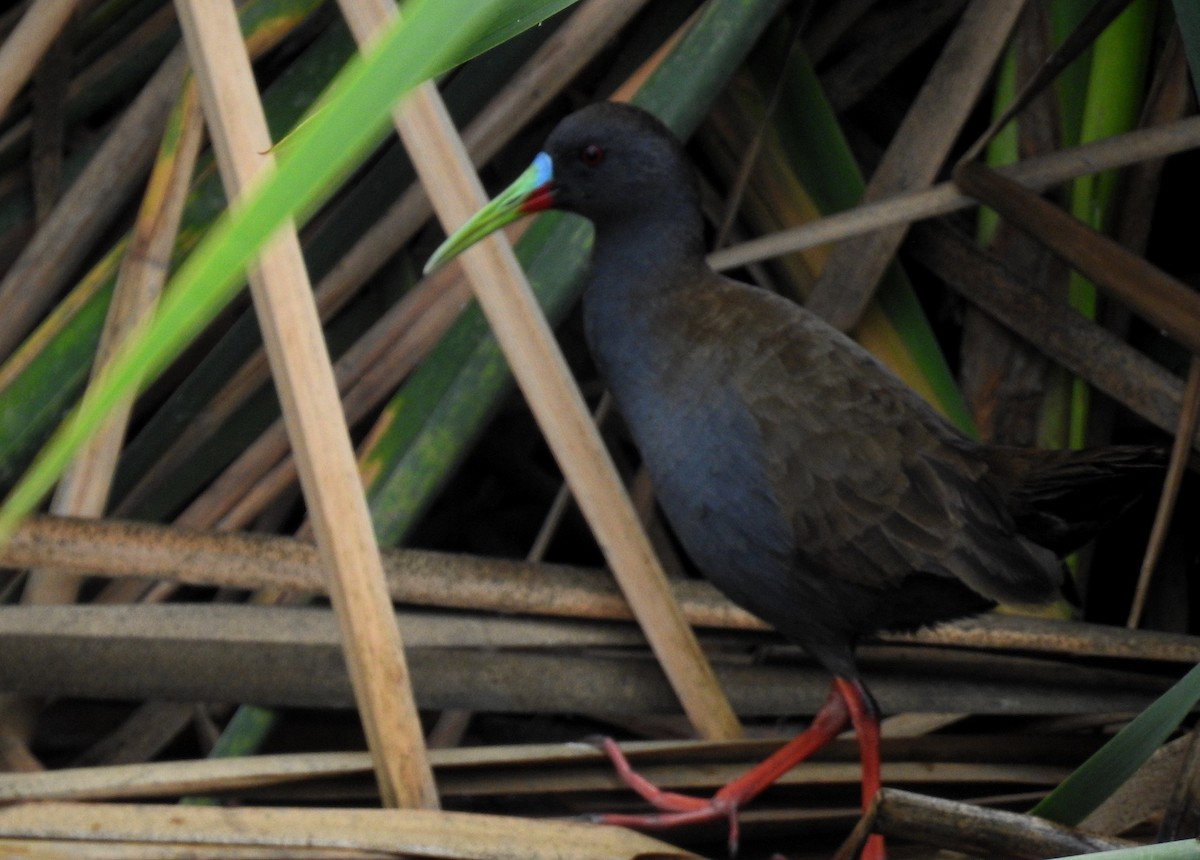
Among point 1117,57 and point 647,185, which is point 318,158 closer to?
point 647,185

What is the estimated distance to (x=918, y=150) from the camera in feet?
6.57

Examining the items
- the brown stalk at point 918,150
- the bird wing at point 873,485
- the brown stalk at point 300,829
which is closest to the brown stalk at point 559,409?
the bird wing at point 873,485

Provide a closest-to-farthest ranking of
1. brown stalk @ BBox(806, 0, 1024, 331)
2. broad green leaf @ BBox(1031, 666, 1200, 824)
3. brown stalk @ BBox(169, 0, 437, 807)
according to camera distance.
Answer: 1. broad green leaf @ BBox(1031, 666, 1200, 824)
2. brown stalk @ BBox(169, 0, 437, 807)
3. brown stalk @ BBox(806, 0, 1024, 331)

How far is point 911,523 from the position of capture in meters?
1.56

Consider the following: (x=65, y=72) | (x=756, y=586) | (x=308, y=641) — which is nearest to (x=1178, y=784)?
(x=756, y=586)

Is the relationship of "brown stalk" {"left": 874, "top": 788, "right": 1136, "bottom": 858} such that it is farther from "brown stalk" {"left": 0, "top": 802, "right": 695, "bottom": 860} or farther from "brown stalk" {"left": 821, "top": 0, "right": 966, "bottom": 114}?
"brown stalk" {"left": 821, "top": 0, "right": 966, "bottom": 114}

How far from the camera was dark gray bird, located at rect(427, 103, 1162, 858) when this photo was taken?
1559 millimetres

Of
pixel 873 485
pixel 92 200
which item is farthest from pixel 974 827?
pixel 92 200

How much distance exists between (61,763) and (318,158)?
1729mm

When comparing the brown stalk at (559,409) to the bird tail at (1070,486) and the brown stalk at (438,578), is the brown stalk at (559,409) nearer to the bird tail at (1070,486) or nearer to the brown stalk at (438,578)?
the brown stalk at (438,578)

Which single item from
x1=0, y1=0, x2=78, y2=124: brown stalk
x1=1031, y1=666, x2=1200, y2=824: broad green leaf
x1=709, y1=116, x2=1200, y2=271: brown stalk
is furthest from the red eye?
x1=1031, y1=666, x2=1200, y2=824: broad green leaf

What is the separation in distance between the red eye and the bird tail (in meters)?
0.64

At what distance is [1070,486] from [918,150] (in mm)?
667

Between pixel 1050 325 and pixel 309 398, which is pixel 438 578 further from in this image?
pixel 1050 325
